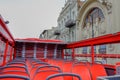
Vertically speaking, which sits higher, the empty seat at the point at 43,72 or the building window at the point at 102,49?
the building window at the point at 102,49

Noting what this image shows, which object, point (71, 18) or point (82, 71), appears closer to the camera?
point (82, 71)

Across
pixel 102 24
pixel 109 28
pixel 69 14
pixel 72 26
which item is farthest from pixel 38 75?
pixel 69 14

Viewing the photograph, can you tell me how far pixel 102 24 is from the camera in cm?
1460

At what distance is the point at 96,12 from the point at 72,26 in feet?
21.7

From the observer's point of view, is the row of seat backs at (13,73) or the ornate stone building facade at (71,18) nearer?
the row of seat backs at (13,73)

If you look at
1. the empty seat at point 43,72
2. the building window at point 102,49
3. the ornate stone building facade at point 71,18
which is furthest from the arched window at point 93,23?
the empty seat at point 43,72

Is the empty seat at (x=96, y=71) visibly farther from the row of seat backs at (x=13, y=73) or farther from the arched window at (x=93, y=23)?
the arched window at (x=93, y=23)

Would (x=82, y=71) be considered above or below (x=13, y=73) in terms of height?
below

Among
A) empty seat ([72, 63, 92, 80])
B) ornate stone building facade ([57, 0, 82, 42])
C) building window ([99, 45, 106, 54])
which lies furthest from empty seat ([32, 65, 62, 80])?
ornate stone building facade ([57, 0, 82, 42])

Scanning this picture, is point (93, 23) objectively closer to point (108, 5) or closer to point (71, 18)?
point (108, 5)

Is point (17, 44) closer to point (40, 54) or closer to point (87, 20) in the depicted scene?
point (40, 54)

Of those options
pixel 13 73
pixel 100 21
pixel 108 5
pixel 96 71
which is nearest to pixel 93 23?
pixel 100 21

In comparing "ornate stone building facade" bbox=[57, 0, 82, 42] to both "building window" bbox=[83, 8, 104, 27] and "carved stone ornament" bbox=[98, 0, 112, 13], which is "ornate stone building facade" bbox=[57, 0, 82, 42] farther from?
"carved stone ornament" bbox=[98, 0, 112, 13]

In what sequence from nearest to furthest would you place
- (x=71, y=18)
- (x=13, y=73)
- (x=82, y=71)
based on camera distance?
(x=13, y=73) < (x=82, y=71) < (x=71, y=18)
